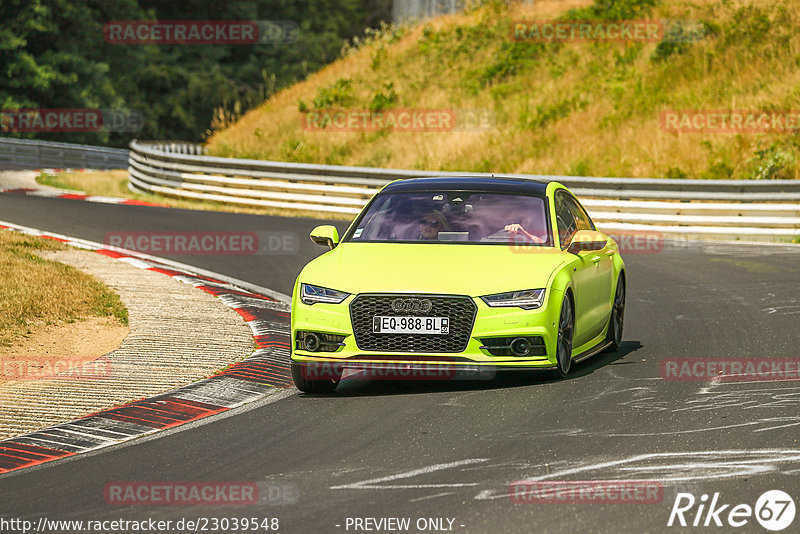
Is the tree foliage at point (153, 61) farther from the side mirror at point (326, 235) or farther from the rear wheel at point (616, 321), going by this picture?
the side mirror at point (326, 235)

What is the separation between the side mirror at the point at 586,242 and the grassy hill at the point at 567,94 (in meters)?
15.0

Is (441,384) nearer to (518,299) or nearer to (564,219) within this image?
(518,299)

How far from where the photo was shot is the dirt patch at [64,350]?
1028 cm

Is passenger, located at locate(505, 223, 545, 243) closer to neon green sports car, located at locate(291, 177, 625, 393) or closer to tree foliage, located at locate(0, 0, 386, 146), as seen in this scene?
neon green sports car, located at locate(291, 177, 625, 393)

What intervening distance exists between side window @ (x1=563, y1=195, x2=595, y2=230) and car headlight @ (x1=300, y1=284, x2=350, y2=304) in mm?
2942

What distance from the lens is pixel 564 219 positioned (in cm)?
1090

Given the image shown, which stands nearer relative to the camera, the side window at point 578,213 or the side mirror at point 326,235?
the side mirror at point 326,235

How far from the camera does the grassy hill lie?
2647cm

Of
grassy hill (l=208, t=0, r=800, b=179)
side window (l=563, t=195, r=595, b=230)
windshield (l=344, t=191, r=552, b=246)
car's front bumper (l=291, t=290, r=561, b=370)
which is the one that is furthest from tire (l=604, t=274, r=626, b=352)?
grassy hill (l=208, t=0, r=800, b=179)

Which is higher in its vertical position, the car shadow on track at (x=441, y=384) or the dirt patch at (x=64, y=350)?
the car shadow on track at (x=441, y=384)

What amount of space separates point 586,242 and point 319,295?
2.25m

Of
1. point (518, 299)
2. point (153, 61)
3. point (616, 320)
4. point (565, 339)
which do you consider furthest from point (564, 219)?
point (153, 61)

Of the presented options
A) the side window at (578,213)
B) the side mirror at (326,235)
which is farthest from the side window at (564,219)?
the side mirror at (326,235)

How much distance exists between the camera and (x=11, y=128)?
1871 inches
